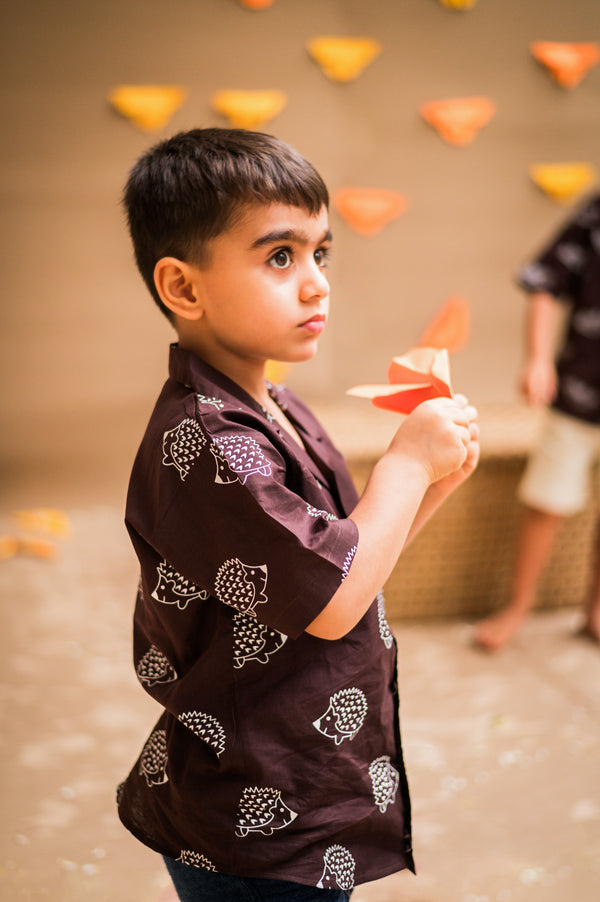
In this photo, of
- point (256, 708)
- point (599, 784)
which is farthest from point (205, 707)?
point (599, 784)

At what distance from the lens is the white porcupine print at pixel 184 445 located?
0.64m

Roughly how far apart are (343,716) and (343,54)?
1921 mm

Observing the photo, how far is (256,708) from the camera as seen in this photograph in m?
0.69

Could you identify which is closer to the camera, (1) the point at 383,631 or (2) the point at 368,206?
(1) the point at 383,631

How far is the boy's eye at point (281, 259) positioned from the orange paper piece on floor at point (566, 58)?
193 centimetres

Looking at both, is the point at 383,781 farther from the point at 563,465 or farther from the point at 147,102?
the point at 147,102

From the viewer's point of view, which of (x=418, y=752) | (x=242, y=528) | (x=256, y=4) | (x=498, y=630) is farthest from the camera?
(x=256, y=4)

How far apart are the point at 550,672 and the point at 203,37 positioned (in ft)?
5.59

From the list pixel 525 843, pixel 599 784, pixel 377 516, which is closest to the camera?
pixel 377 516

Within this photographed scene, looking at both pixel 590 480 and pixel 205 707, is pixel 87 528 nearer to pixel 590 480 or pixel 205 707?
pixel 590 480

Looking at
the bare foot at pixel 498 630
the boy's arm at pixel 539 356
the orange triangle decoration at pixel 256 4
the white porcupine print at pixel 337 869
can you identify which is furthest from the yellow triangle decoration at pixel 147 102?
the white porcupine print at pixel 337 869

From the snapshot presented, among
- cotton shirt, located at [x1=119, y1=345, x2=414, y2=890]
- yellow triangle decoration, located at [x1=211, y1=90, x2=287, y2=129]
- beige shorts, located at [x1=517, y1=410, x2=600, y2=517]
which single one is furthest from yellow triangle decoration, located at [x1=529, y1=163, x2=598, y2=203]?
cotton shirt, located at [x1=119, y1=345, x2=414, y2=890]

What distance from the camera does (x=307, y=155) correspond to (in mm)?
2221

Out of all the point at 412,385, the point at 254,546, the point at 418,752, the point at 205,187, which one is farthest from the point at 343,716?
the point at 418,752
